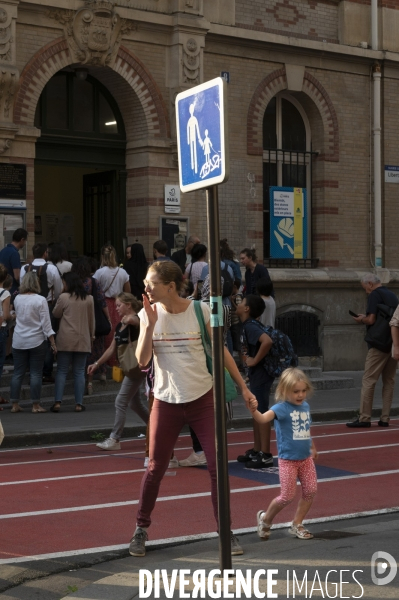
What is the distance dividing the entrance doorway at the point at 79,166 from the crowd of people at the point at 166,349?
244cm

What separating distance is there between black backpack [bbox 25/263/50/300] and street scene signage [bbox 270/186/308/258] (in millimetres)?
6876

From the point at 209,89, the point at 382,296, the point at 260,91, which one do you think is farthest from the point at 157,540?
the point at 260,91

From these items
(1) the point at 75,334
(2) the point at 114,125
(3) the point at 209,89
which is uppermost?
(2) the point at 114,125

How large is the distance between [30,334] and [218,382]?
8.88 meters

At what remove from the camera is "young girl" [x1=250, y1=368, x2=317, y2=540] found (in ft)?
24.9

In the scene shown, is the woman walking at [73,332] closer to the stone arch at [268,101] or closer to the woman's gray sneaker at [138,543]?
Answer: the stone arch at [268,101]

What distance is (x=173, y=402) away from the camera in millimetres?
7262

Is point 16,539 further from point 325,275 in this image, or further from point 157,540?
point 325,275

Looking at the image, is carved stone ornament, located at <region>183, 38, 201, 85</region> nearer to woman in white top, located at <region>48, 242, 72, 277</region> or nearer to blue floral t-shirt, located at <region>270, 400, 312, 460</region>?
woman in white top, located at <region>48, 242, 72, 277</region>

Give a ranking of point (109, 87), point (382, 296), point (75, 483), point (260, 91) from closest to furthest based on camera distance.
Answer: point (75, 483) → point (382, 296) → point (109, 87) → point (260, 91)

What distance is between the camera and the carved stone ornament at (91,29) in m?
18.2

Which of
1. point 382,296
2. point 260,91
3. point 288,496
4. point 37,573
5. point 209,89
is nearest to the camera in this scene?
point 209,89

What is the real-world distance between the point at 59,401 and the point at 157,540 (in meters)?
7.30

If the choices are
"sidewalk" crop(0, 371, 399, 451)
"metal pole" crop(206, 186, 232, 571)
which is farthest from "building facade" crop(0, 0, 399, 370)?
"metal pole" crop(206, 186, 232, 571)
